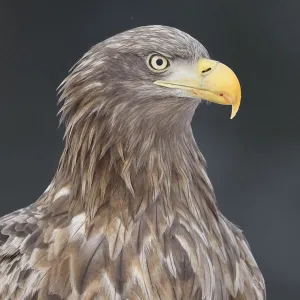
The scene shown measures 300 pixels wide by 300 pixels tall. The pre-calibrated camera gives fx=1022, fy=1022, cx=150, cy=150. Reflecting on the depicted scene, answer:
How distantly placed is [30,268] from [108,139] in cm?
43

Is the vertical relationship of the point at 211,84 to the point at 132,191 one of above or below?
above

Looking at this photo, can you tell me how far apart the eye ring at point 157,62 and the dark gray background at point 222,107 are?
2.14 metres

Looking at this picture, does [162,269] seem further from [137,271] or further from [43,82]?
[43,82]

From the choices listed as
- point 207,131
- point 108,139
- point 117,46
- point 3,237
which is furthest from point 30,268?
point 207,131

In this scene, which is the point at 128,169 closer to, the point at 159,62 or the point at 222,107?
the point at 159,62

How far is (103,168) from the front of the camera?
9.53 ft

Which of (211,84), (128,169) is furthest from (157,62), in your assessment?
(128,169)

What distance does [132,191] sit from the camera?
2.89 metres

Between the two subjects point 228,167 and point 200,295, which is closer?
point 200,295

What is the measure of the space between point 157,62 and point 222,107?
223 centimetres

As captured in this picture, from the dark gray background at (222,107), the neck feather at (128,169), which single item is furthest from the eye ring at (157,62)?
the dark gray background at (222,107)

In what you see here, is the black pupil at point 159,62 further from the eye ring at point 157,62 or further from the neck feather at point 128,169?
the neck feather at point 128,169

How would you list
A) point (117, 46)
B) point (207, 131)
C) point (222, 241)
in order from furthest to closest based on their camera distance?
point (207, 131)
point (222, 241)
point (117, 46)

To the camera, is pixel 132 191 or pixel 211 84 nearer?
pixel 211 84
